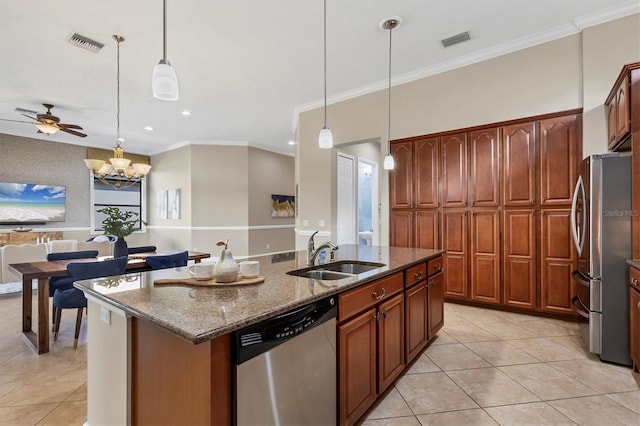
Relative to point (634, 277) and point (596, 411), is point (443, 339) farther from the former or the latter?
point (634, 277)

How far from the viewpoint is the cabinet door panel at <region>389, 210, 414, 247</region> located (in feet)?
14.3

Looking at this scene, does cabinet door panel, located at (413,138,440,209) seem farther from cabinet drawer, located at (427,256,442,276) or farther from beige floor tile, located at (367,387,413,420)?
beige floor tile, located at (367,387,413,420)

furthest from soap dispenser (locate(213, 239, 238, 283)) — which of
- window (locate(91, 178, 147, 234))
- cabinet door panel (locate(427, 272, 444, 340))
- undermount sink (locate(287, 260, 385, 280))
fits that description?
window (locate(91, 178, 147, 234))

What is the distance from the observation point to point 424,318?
→ 8.48 ft

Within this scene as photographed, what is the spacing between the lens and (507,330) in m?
3.16

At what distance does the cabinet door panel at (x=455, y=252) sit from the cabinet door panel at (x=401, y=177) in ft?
1.93

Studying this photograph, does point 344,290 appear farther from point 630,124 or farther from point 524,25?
point 524,25

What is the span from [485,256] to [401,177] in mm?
1510

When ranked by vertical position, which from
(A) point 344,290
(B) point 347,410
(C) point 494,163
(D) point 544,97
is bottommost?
(B) point 347,410

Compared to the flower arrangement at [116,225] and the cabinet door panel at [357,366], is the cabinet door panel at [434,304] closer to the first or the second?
the cabinet door panel at [357,366]

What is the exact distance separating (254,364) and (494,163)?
3697mm

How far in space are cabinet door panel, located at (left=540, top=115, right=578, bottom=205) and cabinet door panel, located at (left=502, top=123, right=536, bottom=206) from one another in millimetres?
97

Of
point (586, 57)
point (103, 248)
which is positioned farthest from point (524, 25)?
point (103, 248)

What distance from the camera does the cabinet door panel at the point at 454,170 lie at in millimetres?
3934
